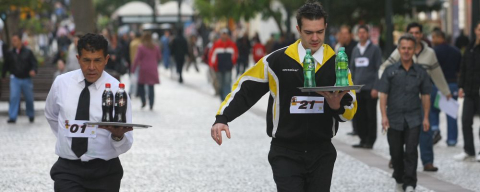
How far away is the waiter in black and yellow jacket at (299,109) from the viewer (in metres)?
5.79

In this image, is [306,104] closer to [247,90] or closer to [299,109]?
[299,109]

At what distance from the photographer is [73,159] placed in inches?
227

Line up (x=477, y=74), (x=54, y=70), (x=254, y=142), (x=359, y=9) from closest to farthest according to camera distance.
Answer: (x=477, y=74) → (x=254, y=142) → (x=54, y=70) → (x=359, y=9)

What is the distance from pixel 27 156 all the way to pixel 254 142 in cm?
326

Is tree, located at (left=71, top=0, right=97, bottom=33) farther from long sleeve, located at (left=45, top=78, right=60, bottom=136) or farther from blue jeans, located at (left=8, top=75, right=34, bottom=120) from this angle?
long sleeve, located at (left=45, top=78, right=60, bottom=136)

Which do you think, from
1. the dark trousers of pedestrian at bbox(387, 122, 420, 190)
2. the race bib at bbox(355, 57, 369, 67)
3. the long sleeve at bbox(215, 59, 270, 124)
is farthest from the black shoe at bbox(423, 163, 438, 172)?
the long sleeve at bbox(215, 59, 270, 124)

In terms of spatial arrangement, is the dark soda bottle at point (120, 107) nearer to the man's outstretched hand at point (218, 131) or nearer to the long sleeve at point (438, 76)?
the man's outstretched hand at point (218, 131)

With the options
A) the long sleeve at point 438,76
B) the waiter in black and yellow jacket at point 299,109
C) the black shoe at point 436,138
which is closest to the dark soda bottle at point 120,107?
the waiter in black and yellow jacket at point 299,109

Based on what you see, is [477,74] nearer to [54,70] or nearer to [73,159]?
[73,159]

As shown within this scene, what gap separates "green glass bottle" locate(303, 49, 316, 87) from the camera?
18.2 ft

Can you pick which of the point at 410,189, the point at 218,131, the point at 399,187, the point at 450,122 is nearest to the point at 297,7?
the point at 450,122

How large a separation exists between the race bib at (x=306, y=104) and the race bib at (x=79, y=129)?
1108mm

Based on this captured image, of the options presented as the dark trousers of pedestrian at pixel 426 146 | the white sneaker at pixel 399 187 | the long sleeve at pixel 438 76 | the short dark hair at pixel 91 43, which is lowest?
the white sneaker at pixel 399 187

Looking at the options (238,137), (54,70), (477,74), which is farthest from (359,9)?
(477,74)
